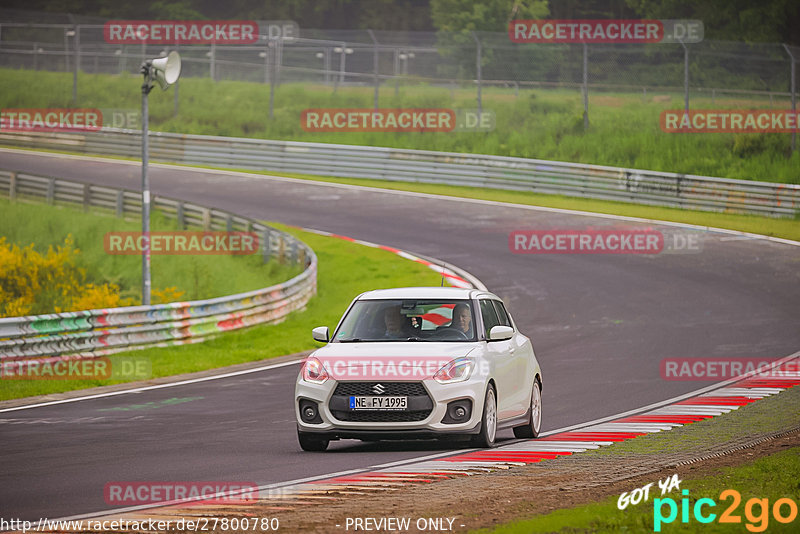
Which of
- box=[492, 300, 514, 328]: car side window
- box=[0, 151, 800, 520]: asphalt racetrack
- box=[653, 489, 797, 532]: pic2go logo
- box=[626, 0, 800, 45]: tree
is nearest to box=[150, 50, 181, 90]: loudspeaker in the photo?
box=[0, 151, 800, 520]: asphalt racetrack

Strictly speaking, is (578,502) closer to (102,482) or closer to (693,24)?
(102,482)

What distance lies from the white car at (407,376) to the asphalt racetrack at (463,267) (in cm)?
39

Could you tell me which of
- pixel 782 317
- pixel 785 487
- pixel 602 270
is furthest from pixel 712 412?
pixel 602 270

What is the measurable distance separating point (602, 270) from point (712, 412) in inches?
558

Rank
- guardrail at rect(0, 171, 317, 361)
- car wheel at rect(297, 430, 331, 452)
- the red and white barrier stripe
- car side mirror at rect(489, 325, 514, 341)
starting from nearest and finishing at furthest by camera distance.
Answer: the red and white barrier stripe < car wheel at rect(297, 430, 331, 452) < car side mirror at rect(489, 325, 514, 341) < guardrail at rect(0, 171, 317, 361)

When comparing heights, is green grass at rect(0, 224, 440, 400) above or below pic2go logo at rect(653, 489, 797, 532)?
below

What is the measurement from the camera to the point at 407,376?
10.6 meters

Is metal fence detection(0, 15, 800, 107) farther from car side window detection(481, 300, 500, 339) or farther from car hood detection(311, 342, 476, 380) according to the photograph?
Result: car hood detection(311, 342, 476, 380)

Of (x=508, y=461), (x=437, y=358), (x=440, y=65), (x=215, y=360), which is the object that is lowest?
(x=215, y=360)

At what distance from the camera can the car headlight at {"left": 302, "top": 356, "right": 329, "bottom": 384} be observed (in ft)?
35.4

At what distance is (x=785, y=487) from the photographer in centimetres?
830

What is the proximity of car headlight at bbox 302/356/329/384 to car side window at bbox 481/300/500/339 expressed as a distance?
70.3 inches

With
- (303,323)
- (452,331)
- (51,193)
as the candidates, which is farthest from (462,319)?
(51,193)

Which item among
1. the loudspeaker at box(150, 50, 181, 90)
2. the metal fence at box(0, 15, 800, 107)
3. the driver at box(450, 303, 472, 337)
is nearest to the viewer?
the driver at box(450, 303, 472, 337)
